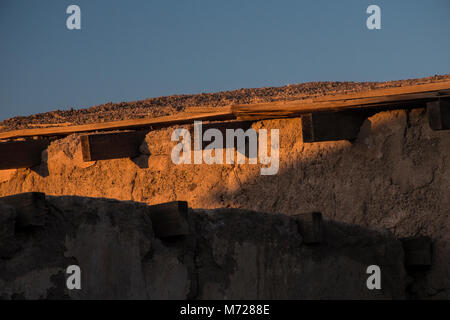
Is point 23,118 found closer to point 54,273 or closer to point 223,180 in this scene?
point 223,180

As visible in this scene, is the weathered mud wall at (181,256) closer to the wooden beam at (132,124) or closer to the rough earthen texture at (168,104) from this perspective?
the wooden beam at (132,124)

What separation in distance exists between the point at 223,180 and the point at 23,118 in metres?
3.47

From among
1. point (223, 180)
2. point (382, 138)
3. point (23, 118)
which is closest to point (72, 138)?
point (223, 180)

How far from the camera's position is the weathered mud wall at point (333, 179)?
167 inches

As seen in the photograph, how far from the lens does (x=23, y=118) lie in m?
7.33

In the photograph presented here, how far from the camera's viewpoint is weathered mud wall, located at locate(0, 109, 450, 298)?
4.24 meters

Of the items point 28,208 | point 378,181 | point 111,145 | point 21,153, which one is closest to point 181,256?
point 28,208

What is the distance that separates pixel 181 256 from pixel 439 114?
7.13 ft

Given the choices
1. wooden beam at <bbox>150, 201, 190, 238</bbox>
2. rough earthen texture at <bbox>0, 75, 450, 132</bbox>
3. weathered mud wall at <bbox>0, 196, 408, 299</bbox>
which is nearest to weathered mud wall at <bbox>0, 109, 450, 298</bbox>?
weathered mud wall at <bbox>0, 196, 408, 299</bbox>

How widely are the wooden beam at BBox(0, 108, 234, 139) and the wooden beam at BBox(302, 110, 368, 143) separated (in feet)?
2.49

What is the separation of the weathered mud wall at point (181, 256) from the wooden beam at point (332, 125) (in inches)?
32.7

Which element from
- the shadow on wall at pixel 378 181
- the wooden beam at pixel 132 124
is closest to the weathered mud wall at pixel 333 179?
the shadow on wall at pixel 378 181

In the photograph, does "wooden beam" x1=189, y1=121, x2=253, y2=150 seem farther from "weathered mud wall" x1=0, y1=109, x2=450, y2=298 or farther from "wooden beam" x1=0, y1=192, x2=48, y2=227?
"wooden beam" x1=0, y1=192, x2=48, y2=227

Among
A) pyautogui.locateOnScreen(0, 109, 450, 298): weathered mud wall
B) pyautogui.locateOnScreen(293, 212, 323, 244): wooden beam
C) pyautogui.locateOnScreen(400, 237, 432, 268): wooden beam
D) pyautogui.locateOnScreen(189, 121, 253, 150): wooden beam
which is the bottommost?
pyautogui.locateOnScreen(400, 237, 432, 268): wooden beam
